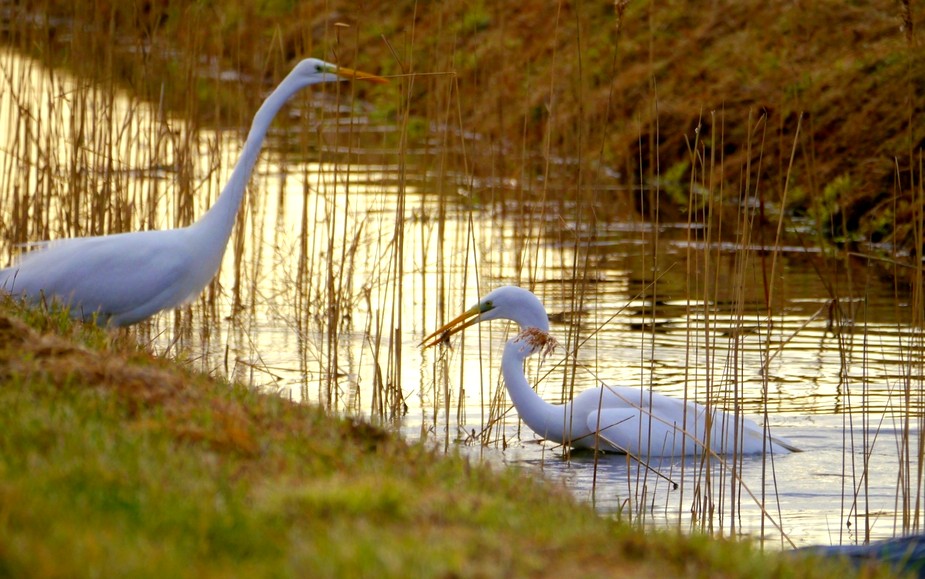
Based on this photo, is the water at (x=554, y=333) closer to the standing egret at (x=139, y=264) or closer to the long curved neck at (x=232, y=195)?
the standing egret at (x=139, y=264)

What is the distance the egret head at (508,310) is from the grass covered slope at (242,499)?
2840 millimetres

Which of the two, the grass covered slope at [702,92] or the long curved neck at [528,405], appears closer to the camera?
the long curved neck at [528,405]

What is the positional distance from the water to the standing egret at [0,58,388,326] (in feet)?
0.99

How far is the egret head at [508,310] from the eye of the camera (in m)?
7.26

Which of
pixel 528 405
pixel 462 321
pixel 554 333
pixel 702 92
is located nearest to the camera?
pixel 528 405

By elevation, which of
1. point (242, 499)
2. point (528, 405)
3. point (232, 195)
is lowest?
point (528, 405)

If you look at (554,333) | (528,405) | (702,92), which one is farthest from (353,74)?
(702,92)

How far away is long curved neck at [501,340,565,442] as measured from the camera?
275 inches

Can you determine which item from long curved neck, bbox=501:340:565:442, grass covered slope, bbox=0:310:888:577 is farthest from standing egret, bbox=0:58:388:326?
grass covered slope, bbox=0:310:888:577

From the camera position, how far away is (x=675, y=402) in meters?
6.87

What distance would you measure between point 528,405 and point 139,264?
2256mm

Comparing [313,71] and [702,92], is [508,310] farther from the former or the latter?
[702,92]

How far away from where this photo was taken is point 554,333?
31.1 feet

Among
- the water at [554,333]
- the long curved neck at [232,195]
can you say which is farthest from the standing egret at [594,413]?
the long curved neck at [232,195]
